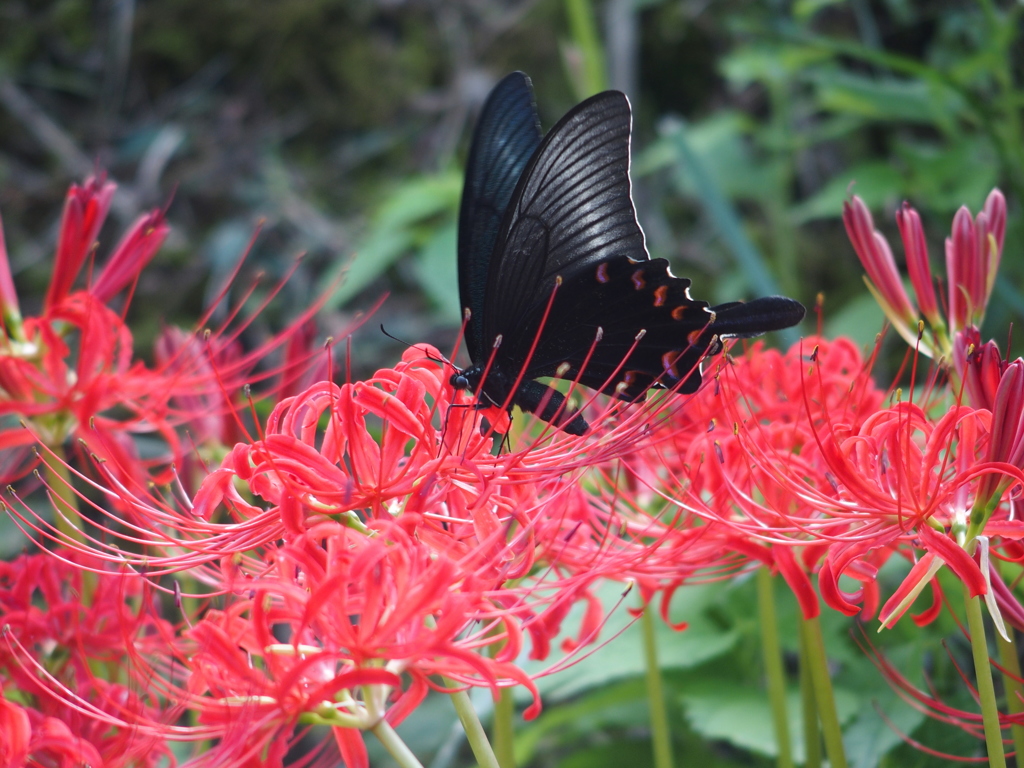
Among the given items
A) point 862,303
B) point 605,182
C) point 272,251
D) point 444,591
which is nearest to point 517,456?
point 444,591

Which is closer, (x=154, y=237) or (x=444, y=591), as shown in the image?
(x=444, y=591)

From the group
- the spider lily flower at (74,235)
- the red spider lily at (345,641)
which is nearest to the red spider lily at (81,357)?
the spider lily flower at (74,235)

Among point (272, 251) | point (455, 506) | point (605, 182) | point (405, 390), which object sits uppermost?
point (272, 251)

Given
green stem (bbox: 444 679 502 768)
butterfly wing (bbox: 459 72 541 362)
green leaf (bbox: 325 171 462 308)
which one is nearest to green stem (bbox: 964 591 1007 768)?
→ green stem (bbox: 444 679 502 768)

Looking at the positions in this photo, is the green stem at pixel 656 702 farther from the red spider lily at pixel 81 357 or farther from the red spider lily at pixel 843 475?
the red spider lily at pixel 81 357

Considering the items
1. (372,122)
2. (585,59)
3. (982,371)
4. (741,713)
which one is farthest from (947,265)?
(372,122)

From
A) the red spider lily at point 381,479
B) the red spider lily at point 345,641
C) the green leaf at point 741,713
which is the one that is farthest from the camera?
the green leaf at point 741,713

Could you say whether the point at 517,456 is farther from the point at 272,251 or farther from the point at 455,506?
the point at 272,251
